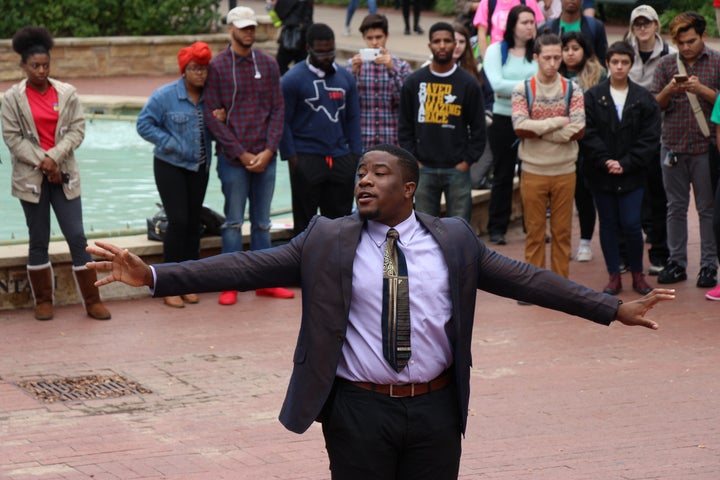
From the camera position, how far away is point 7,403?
794cm

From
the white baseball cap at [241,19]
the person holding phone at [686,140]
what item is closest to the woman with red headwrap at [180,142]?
the white baseball cap at [241,19]

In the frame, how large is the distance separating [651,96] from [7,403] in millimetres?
5712

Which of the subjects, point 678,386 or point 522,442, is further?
point 678,386

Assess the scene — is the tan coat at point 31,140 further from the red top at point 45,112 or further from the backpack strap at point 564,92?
the backpack strap at point 564,92

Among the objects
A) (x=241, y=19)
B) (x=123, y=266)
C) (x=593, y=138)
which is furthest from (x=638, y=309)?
(x=241, y=19)

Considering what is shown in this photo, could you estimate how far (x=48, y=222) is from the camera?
32.7ft

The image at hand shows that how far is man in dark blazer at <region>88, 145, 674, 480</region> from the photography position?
4.72m

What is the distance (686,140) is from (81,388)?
5.61 meters

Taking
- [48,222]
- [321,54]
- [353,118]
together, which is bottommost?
[48,222]

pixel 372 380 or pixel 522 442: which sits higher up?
pixel 372 380

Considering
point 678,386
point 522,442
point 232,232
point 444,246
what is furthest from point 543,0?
point 444,246

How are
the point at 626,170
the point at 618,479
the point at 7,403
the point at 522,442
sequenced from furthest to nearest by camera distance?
the point at 626,170 < the point at 7,403 < the point at 522,442 < the point at 618,479

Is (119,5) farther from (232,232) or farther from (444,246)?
(444,246)

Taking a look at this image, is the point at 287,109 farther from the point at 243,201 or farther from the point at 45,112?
the point at 45,112
